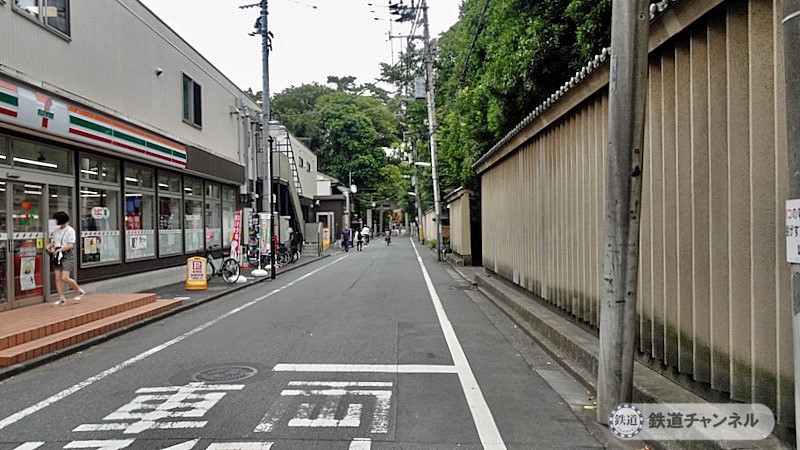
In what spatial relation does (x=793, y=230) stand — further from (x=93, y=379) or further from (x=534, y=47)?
(x=534, y=47)

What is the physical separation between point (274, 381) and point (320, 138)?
5845 cm

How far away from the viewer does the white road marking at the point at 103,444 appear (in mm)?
4179

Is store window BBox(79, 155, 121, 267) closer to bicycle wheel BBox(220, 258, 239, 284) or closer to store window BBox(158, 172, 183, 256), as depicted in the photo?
store window BBox(158, 172, 183, 256)

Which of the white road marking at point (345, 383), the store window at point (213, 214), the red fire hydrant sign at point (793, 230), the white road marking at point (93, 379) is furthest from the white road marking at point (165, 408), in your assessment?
the store window at point (213, 214)

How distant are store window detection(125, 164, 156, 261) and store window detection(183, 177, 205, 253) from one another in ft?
7.56

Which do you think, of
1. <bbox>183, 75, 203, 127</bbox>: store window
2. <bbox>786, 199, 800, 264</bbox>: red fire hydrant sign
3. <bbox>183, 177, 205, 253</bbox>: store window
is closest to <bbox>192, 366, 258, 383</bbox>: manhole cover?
<bbox>786, 199, 800, 264</bbox>: red fire hydrant sign

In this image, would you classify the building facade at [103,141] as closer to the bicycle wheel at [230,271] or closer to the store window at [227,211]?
the store window at [227,211]

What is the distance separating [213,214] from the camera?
20656 millimetres

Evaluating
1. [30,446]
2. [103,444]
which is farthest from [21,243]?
[103,444]

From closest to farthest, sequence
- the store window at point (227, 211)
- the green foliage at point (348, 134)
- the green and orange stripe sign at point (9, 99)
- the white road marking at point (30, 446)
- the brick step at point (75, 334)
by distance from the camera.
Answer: the white road marking at point (30, 446)
the brick step at point (75, 334)
the green and orange stripe sign at point (9, 99)
the store window at point (227, 211)
the green foliage at point (348, 134)

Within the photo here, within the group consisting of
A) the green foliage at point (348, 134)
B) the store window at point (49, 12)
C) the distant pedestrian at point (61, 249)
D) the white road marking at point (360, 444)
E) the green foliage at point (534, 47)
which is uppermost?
the green foliage at point (348, 134)

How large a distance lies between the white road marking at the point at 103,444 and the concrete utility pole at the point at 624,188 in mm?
3931

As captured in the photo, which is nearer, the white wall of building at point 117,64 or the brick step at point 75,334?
the brick step at point 75,334

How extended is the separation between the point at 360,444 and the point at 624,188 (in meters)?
2.94
